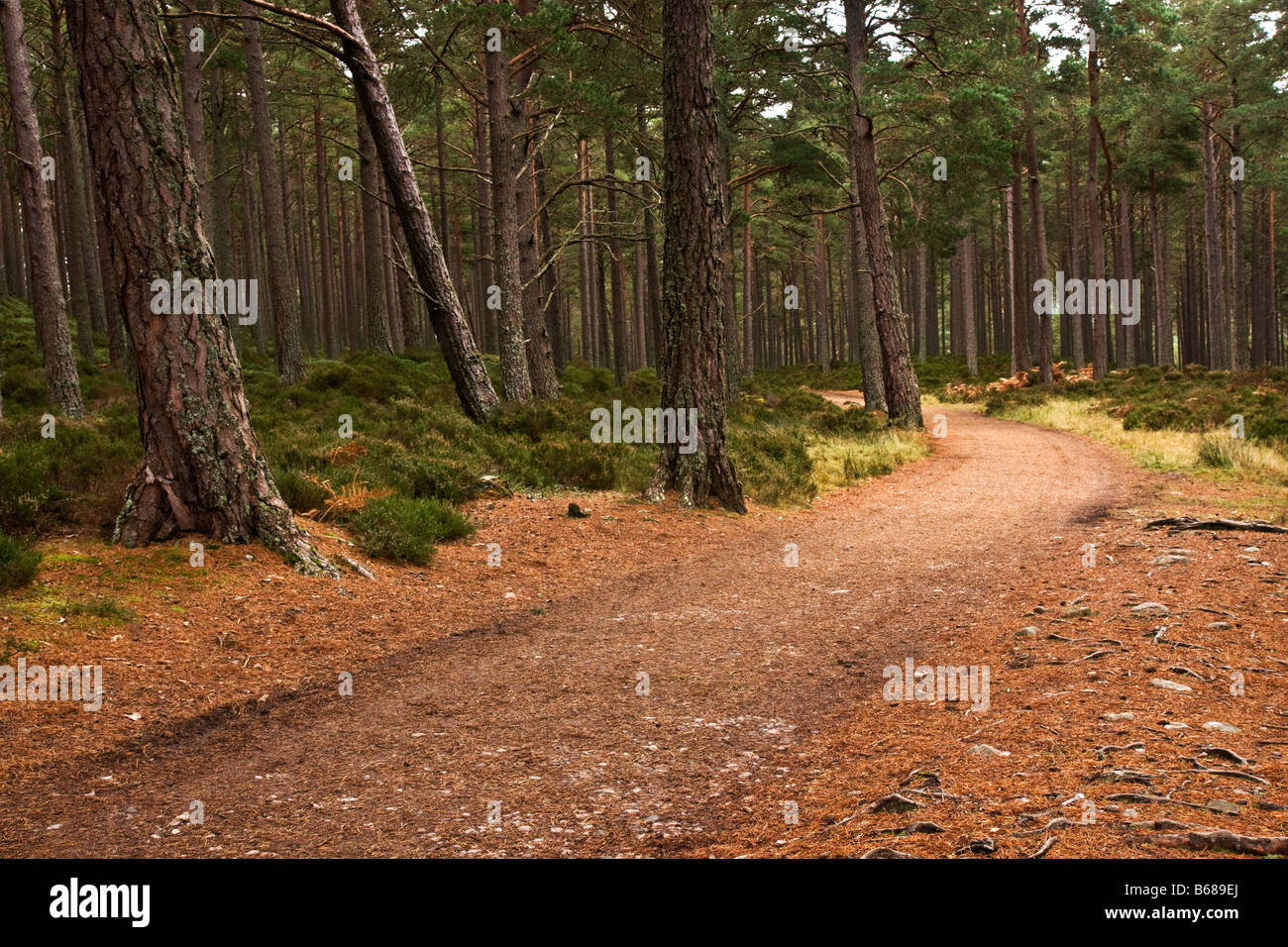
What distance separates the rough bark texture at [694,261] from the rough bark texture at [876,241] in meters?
10.00

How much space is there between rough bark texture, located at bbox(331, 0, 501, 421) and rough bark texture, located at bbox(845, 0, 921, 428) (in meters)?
10.6

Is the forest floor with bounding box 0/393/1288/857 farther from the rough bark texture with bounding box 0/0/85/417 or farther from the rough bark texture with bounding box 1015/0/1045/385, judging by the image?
the rough bark texture with bounding box 1015/0/1045/385

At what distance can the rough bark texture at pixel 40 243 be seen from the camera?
1471 centimetres

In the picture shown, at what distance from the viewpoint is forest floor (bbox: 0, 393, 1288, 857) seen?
11.6 ft

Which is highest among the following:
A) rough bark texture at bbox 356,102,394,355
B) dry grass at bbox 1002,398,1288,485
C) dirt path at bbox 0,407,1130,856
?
rough bark texture at bbox 356,102,394,355

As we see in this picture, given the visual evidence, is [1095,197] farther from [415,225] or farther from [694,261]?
[415,225]

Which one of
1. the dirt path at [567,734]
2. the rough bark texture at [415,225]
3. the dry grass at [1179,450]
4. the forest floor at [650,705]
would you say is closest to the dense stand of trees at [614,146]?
the rough bark texture at [415,225]

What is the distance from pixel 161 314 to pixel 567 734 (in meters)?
4.83

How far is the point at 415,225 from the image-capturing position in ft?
42.0

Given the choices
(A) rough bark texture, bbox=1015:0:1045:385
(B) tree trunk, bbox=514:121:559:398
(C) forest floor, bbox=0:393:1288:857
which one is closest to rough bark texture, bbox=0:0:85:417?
(B) tree trunk, bbox=514:121:559:398

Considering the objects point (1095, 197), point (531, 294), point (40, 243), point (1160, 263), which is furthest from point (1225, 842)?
point (1160, 263)

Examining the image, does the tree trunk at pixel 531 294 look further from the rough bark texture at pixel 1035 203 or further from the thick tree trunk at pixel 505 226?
the rough bark texture at pixel 1035 203

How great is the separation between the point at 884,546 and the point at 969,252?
3797 centimetres
